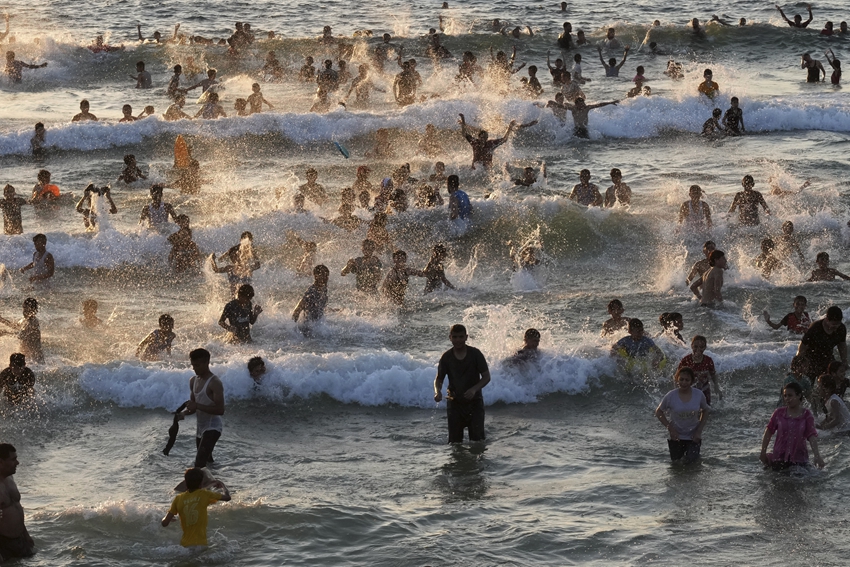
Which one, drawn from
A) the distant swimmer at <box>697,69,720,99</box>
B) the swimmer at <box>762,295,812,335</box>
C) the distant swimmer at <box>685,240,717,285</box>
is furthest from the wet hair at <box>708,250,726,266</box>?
the distant swimmer at <box>697,69,720,99</box>

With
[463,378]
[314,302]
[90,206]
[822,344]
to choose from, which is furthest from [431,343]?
[90,206]

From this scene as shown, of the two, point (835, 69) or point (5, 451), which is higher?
point (835, 69)

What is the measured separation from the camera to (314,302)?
47.4ft

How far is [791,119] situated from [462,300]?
13585 mm

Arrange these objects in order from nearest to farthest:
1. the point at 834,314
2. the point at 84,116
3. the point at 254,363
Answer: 1. the point at 834,314
2. the point at 254,363
3. the point at 84,116

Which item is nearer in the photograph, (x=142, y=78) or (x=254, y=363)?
(x=254, y=363)

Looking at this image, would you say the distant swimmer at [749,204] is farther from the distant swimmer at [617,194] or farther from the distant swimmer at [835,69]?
the distant swimmer at [835,69]

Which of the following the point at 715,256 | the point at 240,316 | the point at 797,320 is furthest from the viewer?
the point at 715,256

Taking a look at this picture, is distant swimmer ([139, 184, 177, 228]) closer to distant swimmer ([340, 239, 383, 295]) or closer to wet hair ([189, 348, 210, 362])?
distant swimmer ([340, 239, 383, 295])

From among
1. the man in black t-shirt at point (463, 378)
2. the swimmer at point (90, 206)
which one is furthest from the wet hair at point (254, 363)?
the swimmer at point (90, 206)

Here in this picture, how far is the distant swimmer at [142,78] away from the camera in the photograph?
3145cm

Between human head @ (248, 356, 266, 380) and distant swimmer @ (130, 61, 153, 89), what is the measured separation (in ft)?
68.8

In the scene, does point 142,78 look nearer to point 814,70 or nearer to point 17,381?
point 814,70

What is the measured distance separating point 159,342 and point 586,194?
914 centimetres
